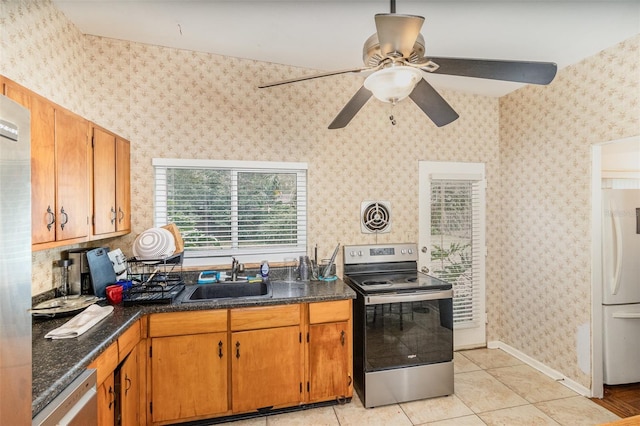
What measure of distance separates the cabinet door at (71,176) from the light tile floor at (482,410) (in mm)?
1681

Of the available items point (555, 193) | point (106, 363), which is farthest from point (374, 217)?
point (106, 363)

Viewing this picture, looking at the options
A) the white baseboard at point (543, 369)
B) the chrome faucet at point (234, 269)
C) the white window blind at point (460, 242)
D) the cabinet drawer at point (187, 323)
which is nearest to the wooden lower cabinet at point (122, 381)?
the cabinet drawer at point (187, 323)

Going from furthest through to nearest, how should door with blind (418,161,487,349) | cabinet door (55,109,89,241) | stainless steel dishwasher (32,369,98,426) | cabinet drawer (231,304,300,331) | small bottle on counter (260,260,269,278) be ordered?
1. door with blind (418,161,487,349)
2. small bottle on counter (260,260,269,278)
3. cabinet drawer (231,304,300,331)
4. cabinet door (55,109,89,241)
5. stainless steel dishwasher (32,369,98,426)

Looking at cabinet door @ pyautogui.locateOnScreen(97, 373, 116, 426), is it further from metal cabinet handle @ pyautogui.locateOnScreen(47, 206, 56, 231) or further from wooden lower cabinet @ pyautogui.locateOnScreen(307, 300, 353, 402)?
wooden lower cabinet @ pyautogui.locateOnScreen(307, 300, 353, 402)

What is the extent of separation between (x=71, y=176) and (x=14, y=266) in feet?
3.97

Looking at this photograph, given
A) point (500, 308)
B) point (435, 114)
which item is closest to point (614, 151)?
point (500, 308)

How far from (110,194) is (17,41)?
3.15 feet

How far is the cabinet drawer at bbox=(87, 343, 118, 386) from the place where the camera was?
147 cm

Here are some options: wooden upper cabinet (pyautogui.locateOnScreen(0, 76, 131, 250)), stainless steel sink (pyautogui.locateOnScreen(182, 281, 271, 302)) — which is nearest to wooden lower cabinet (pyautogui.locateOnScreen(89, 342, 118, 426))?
wooden upper cabinet (pyautogui.locateOnScreen(0, 76, 131, 250))

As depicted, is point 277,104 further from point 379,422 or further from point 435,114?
point 379,422

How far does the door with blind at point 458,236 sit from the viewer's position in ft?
10.6

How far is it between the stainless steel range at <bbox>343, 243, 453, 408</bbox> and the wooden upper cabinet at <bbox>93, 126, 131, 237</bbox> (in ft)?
6.23

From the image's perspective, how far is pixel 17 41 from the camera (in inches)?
67.9

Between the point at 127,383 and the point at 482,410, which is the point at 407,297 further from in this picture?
the point at 127,383
